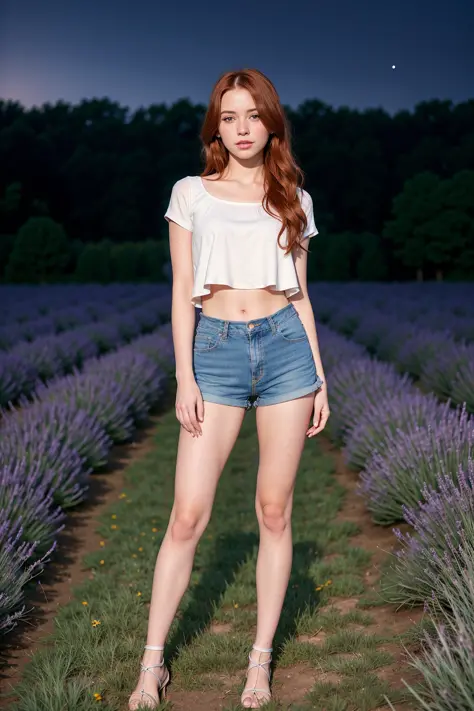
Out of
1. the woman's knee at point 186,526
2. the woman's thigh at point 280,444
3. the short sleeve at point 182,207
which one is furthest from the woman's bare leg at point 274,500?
the short sleeve at point 182,207

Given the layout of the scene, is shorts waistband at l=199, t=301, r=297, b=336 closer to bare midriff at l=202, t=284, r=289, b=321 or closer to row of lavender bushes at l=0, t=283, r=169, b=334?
bare midriff at l=202, t=284, r=289, b=321

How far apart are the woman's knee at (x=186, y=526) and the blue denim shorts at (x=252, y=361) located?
1.24ft

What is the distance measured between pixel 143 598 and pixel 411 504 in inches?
59.3

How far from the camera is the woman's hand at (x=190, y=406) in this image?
2594 mm

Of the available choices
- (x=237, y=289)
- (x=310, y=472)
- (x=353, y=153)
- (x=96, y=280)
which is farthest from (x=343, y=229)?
(x=237, y=289)

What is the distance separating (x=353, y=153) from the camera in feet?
172

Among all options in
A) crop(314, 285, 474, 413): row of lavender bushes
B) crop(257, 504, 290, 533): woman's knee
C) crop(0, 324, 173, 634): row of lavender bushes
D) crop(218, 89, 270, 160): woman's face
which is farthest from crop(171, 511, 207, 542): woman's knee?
crop(314, 285, 474, 413): row of lavender bushes

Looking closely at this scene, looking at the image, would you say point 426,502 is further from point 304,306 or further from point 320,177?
point 320,177

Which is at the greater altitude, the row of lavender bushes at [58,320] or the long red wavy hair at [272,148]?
the long red wavy hair at [272,148]

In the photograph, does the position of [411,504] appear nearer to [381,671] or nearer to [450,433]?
[450,433]

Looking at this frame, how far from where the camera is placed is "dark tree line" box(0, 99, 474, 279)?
1934 inches

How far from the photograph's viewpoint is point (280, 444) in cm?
268

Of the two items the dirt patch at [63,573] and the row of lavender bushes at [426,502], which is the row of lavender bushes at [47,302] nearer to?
the dirt patch at [63,573]

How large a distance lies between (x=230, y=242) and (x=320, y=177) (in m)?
52.6
